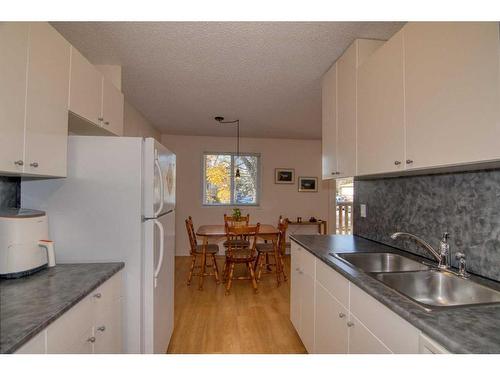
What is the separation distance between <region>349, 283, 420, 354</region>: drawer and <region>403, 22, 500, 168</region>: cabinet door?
2.12 ft

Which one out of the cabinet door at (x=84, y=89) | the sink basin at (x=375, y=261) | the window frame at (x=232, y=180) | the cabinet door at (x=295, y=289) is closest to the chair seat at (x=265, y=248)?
the cabinet door at (x=295, y=289)

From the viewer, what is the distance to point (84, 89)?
1625 mm

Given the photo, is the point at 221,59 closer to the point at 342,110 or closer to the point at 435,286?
the point at 342,110

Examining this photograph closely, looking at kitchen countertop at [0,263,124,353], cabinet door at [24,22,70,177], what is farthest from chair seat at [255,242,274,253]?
cabinet door at [24,22,70,177]

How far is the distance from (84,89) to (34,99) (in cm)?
48

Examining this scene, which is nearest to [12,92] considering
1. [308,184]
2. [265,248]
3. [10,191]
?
[10,191]

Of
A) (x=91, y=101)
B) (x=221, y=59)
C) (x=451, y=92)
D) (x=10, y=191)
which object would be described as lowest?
(x=10, y=191)

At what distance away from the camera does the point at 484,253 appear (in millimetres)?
1193

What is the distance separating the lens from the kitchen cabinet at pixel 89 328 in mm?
890

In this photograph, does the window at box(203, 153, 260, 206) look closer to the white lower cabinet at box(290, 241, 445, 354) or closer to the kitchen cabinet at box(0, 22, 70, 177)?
the white lower cabinet at box(290, 241, 445, 354)

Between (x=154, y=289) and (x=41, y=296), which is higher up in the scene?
(x=41, y=296)

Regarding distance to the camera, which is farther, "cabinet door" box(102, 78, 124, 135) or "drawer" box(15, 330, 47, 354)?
"cabinet door" box(102, 78, 124, 135)

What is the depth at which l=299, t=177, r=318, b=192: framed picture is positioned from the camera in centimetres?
548

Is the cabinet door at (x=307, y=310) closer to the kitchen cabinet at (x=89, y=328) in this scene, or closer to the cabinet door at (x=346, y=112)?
the cabinet door at (x=346, y=112)
